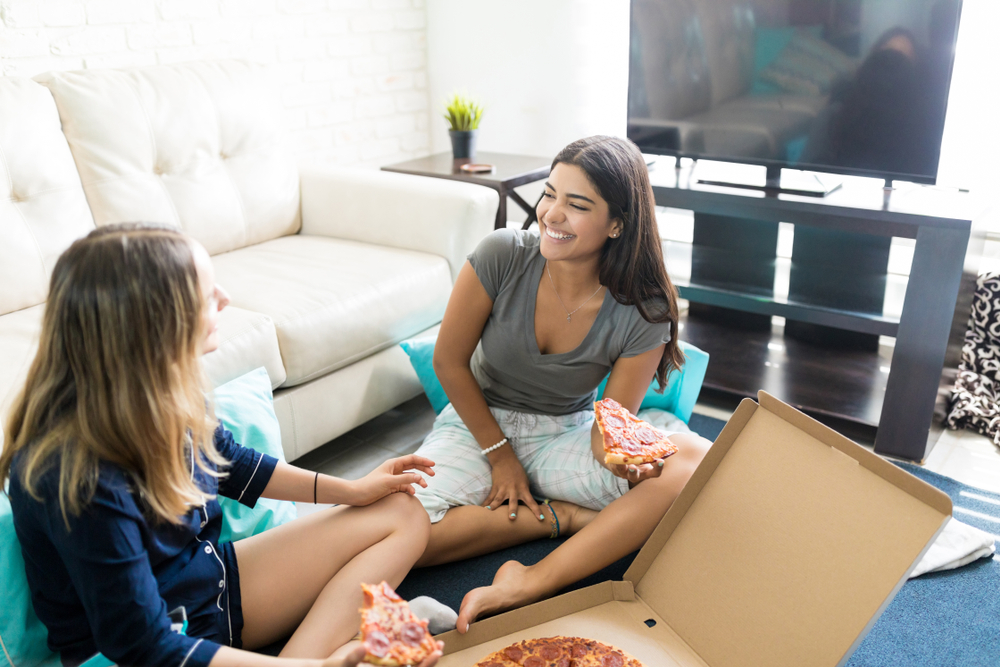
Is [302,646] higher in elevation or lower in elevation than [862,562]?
lower

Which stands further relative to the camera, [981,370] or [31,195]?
[981,370]

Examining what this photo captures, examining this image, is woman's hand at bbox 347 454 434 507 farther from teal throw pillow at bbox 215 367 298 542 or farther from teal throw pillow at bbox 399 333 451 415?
teal throw pillow at bbox 399 333 451 415

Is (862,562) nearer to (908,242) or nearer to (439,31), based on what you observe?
(908,242)

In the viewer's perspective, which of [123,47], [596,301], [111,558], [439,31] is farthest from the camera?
[439,31]

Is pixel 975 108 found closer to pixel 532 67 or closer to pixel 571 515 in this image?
pixel 532 67

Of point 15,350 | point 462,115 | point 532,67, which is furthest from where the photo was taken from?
point 532,67

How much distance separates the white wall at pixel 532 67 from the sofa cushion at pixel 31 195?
1.93 meters

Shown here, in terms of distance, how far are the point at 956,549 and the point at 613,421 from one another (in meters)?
0.86

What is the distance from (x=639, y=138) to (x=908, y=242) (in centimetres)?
102

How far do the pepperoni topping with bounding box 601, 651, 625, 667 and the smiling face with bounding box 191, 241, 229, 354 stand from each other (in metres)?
0.77

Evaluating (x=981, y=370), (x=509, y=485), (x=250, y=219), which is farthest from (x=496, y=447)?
(x=981, y=370)

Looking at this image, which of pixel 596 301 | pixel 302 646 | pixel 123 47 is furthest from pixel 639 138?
pixel 302 646

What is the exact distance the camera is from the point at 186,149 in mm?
2225

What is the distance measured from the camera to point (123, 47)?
7.92 feet
